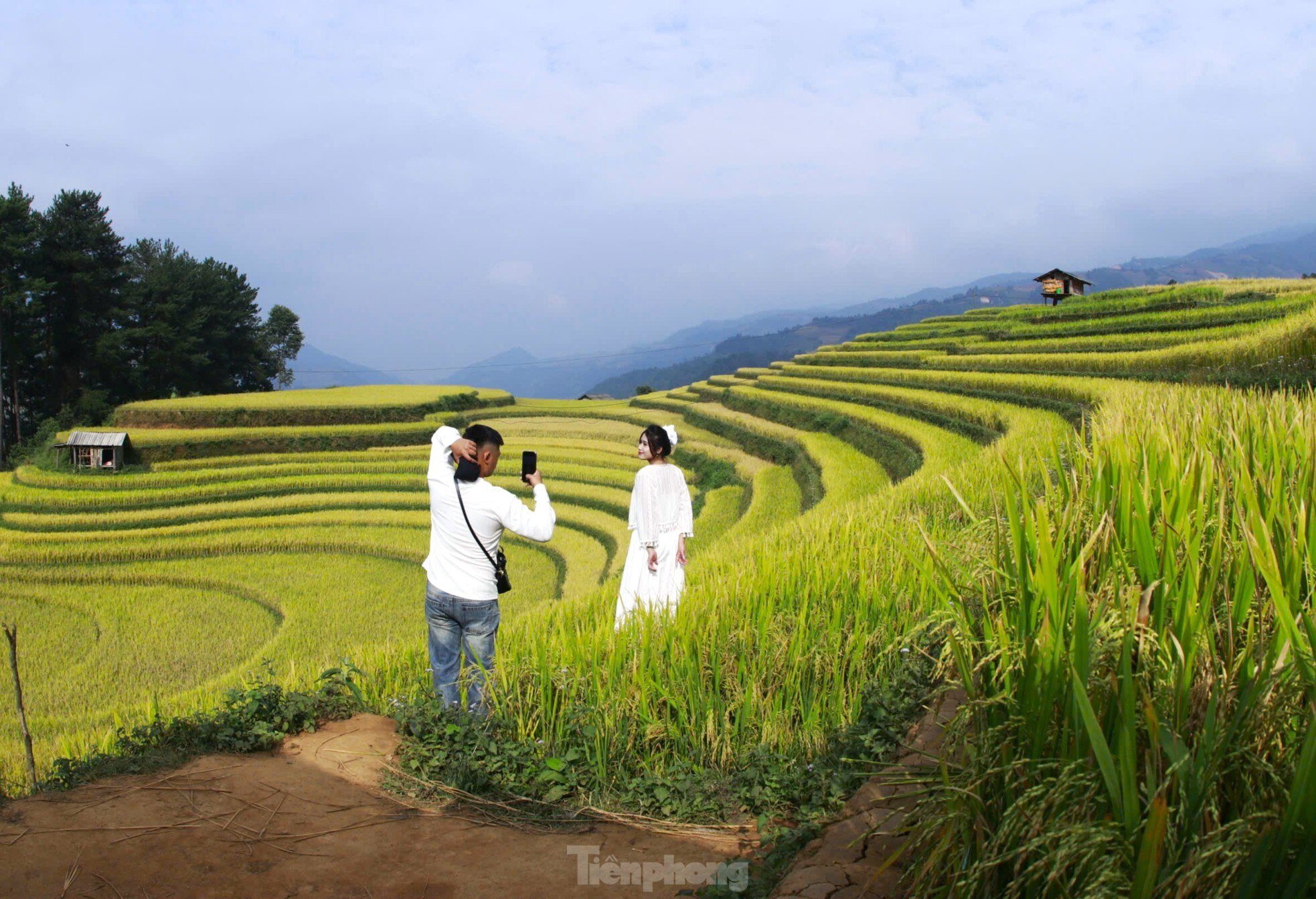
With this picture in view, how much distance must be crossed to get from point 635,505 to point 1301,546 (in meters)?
3.55

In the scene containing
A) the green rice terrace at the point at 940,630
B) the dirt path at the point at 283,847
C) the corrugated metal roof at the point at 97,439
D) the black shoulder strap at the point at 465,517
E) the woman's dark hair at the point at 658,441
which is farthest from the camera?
the corrugated metal roof at the point at 97,439

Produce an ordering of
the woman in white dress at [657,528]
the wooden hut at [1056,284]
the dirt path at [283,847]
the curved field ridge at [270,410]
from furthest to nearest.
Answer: the wooden hut at [1056,284], the curved field ridge at [270,410], the woman in white dress at [657,528], the dirt path at [283,847]

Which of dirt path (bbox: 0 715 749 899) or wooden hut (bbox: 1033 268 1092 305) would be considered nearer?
dirt path (bbox: 0 715 749 899)

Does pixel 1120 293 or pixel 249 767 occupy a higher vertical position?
pixel 1120 293

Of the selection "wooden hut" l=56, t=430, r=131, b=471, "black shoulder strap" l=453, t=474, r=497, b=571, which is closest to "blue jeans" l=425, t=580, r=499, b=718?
"black shoulder strap" l=453, t=474, r=497, b=571

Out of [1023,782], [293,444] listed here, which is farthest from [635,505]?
[293,444]

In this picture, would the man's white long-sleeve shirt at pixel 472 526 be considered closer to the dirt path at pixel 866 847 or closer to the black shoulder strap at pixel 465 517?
the black shoulder strap at pixel 465 517

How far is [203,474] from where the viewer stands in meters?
19.4

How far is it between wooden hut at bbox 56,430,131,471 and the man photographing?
20277 mm

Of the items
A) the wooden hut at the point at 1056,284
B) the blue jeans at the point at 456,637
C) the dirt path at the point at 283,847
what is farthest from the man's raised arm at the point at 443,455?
the wooden hut at the point at 1056,284

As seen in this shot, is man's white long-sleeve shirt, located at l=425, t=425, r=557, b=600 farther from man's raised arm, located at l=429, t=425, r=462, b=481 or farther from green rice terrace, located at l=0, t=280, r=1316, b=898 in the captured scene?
green rice terrace, located at l=0, t=280, r=1316, b=898

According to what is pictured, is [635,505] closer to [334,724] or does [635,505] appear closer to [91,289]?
[334,724]

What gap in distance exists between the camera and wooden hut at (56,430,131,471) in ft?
67.2

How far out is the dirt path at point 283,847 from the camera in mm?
2484
